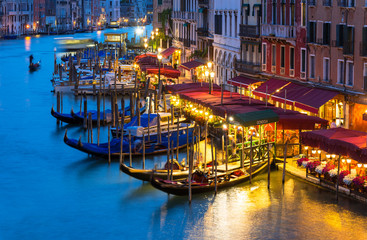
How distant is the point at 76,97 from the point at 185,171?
105 ft

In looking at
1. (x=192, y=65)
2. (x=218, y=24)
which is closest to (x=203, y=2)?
(x=192, y=65)

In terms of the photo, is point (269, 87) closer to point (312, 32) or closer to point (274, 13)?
point (274, 13)

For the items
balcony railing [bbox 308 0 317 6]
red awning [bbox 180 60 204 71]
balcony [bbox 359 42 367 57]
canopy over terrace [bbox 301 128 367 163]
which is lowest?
canopy over terrace [bbox 301 128 367 163]

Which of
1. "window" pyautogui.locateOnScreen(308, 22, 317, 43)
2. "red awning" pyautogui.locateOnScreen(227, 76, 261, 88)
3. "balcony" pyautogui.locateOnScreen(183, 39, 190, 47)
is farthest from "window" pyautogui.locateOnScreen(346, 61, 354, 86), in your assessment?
"balcony" pyautogui.locateOnScreen(183, 39, 190, 47)

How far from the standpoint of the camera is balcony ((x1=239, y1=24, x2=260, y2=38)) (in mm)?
42625

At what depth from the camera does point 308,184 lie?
2834 centimetres

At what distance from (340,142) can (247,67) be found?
60.0 feet

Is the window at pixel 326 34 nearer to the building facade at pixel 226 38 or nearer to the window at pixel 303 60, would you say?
the window at pixel 303 60

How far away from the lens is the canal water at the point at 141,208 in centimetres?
2469

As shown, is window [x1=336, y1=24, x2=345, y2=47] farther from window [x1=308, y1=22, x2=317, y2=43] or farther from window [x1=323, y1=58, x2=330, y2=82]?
window [x1=308, y1=22, x2=317, y2=43]

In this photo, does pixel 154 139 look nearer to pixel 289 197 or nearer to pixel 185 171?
pixel 185 171

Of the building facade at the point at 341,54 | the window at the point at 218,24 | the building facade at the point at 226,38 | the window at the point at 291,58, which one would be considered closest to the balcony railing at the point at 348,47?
the building facade at the point at 341,54

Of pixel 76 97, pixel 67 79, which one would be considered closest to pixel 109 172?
pixel 76 97

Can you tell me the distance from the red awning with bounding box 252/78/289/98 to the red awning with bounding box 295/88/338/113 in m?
2.96
